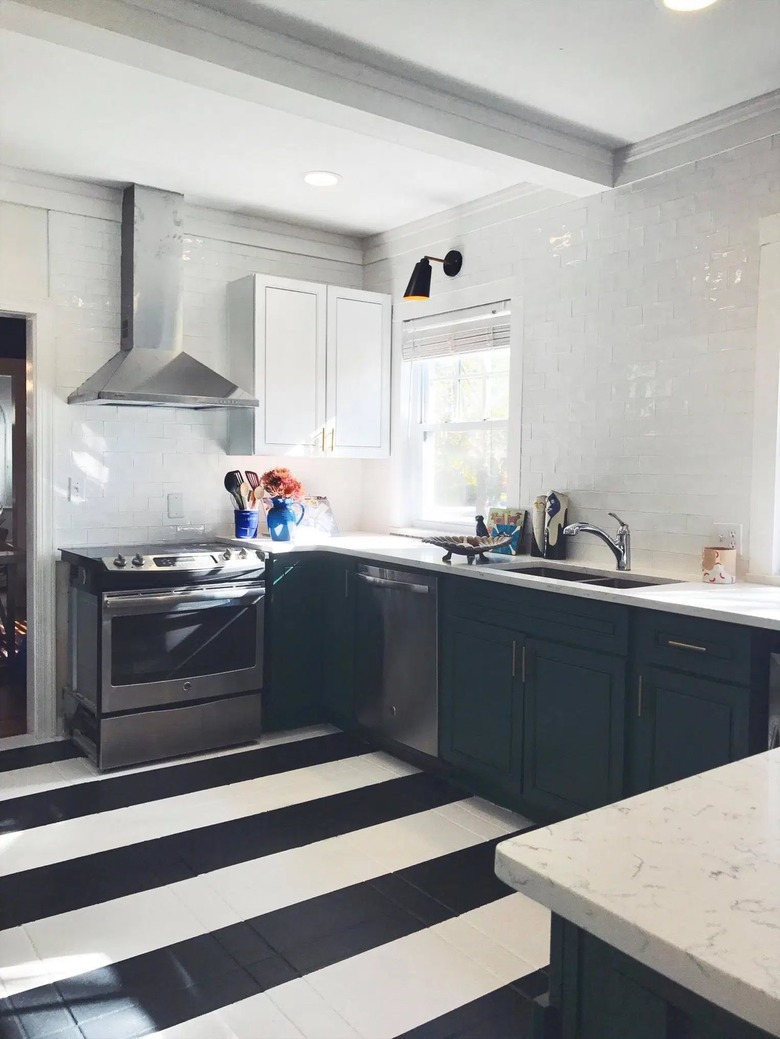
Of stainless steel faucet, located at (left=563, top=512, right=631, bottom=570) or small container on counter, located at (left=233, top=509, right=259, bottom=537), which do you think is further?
small container on counter, located at (left=233, top=509, right=259, bottom=537)

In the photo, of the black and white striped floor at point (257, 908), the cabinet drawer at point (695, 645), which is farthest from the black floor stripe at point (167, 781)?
the cabinet drawer at point (695, 645)

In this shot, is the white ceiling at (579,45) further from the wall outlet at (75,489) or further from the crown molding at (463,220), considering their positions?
the wall outlet at (75,489)

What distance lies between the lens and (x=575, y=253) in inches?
154

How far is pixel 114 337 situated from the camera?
4.42 m

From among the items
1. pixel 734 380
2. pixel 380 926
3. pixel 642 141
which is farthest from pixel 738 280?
pixel 380 926

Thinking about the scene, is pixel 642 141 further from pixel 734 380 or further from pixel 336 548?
pixel 336 548

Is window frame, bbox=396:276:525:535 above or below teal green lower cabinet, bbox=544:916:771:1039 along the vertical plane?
above

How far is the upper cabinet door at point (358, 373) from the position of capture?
4.87 m

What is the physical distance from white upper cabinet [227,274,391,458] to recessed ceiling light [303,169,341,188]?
0.59 m

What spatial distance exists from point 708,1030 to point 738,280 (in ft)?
9.77

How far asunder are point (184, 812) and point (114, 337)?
240 centimetres

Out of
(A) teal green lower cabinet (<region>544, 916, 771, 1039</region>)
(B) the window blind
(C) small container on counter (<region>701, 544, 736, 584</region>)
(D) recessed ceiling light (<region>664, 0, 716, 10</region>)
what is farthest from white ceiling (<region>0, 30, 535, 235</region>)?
(A) teal green lower cabinet (<region>544, 916, 771, 1039</region>)

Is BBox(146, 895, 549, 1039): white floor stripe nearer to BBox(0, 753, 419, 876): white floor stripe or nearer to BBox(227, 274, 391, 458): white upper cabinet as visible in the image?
BBox(0, 753, 419, 876): white floor stripe

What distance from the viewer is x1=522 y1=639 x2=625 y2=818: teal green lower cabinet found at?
291 cm
